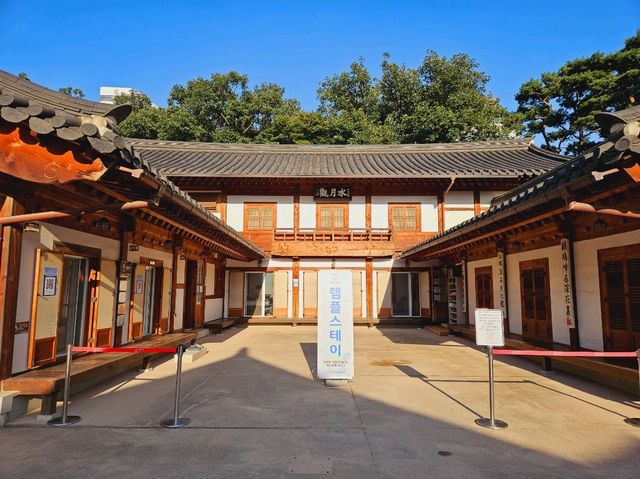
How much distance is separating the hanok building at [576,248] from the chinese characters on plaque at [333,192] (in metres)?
5.93

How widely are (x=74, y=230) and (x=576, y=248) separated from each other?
30.5ft

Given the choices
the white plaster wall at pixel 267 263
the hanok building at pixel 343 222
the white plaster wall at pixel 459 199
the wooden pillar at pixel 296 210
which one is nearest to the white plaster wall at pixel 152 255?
the white plaster wall at pixel 267 263

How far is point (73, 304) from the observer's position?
6.50 meters

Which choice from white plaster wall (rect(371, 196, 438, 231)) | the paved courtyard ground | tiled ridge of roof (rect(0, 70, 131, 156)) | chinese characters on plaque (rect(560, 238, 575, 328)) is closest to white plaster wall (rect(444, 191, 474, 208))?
white plaster wall (rect(371, 196, 438, 231))

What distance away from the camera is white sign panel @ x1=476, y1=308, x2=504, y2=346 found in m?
5.16

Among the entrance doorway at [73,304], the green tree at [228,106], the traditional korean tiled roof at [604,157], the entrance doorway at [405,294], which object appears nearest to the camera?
the traditional korean tiled roof at [604,157]

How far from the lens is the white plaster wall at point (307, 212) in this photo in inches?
657

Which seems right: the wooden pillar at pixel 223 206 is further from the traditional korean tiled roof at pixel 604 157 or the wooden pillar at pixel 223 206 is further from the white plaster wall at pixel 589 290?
the white plaster wall at pixel 589 290

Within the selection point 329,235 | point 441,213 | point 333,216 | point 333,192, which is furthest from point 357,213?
point 441,213

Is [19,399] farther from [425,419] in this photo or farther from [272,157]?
[272,157]

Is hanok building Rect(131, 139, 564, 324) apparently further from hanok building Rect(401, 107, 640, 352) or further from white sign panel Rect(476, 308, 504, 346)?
white sign panel Rect(476, 308, 504, 346)

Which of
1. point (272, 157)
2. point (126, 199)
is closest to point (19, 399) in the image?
point (126, 199)

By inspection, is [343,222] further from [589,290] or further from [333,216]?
[589,290]

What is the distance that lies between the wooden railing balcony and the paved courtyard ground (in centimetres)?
913
